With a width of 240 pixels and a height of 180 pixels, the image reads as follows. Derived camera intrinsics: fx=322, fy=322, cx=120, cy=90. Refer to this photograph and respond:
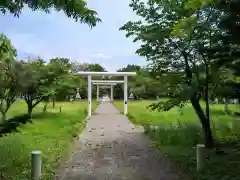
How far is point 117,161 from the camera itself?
7.37 m

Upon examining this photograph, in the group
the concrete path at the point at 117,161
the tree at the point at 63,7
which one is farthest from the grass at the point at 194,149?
the tree at the point at 63,7

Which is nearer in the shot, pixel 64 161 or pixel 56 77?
pixel 64 161

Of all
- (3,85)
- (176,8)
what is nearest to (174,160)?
(176,8)

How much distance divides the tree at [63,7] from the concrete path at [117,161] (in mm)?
2886

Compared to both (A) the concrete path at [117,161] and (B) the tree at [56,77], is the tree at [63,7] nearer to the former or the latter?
(A) the concrete path at [117,161]

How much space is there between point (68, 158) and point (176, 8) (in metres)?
4.75

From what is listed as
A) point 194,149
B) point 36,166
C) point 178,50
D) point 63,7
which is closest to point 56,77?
point 178,50

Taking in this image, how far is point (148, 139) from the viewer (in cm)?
Result: 1073

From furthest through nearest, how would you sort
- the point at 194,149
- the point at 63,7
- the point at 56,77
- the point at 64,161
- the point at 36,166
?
the point at 56,77, the point at 194,149, the point at 64,161, the point at 36,166, the point at 63,7

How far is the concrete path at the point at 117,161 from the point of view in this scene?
6062 millimetres

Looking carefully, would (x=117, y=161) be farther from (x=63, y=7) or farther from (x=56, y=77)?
(x=56, y=77)

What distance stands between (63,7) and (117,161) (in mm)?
4079

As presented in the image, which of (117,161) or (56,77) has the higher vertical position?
(56,77)

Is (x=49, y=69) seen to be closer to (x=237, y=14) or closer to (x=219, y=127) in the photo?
(x=219, y=127)
